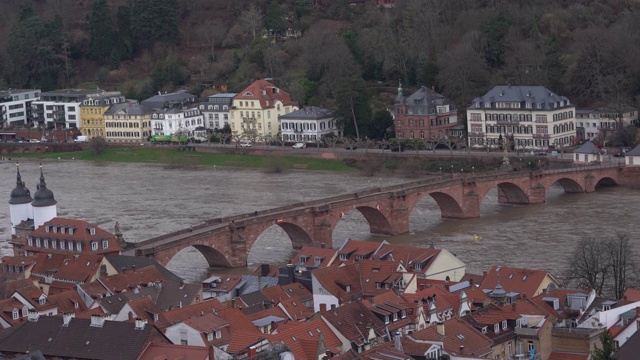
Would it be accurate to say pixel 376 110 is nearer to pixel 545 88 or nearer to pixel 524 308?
pixel 545 88

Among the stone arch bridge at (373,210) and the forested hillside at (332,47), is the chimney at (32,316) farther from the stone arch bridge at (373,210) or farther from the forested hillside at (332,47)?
the forested hillside at (332,47)

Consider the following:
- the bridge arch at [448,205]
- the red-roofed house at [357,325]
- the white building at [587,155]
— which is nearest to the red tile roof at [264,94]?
the white building at [587,155]

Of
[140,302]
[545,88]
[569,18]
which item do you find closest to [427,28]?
[569,18]

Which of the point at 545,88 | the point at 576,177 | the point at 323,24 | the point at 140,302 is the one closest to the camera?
the point at 140,302

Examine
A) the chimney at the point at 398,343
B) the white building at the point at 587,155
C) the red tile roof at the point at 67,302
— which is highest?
the white building at the point at 587,155

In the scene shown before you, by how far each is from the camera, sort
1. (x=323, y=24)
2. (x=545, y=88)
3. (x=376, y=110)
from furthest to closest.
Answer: (x=323, y=24) < (x=376, y=110) < (x=545, y=88)

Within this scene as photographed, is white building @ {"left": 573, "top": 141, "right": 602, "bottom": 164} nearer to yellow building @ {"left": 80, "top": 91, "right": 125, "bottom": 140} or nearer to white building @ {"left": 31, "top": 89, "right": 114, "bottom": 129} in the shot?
yellow building @ {"left": 80, "top": 91, "right": 125, "bottom": 140}

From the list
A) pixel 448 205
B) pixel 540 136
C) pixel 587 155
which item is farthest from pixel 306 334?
pixel 540 136
